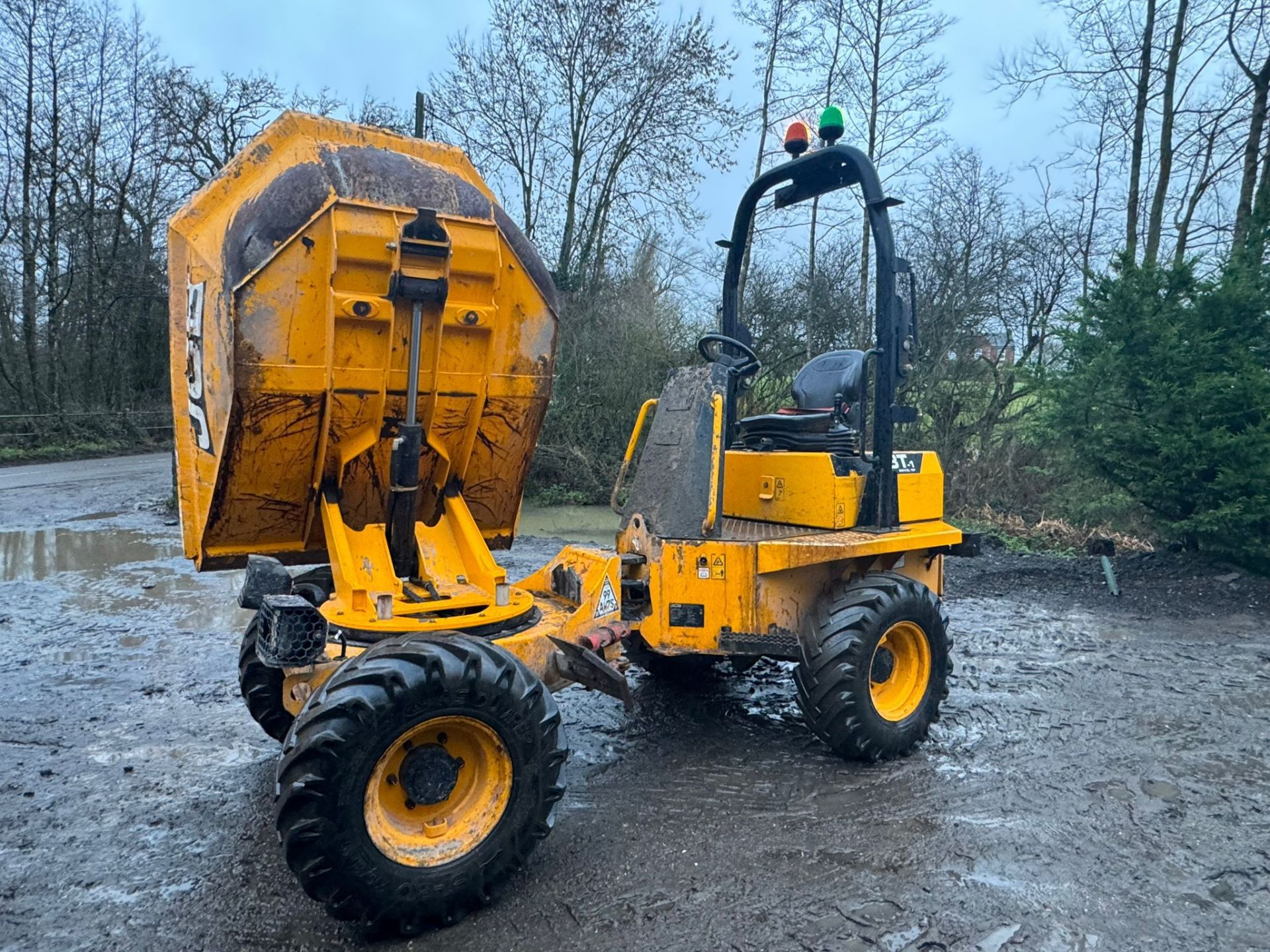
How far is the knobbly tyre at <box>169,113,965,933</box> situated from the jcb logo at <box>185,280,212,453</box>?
0.9 inches

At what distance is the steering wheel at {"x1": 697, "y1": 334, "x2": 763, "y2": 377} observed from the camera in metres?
4.62

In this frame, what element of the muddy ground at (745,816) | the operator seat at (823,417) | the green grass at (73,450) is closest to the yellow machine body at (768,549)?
the operator seat at (823,417)

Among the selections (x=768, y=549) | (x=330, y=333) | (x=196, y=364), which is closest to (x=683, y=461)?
(x=768, y=549)

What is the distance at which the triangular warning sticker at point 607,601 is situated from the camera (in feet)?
13.4

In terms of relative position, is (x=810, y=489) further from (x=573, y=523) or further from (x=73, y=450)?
(x=73, y=450)

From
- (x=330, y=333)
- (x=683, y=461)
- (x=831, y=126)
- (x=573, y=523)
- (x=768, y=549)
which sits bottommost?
(x=573, y=523)

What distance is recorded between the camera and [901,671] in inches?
191

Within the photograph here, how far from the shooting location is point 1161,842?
3662mm

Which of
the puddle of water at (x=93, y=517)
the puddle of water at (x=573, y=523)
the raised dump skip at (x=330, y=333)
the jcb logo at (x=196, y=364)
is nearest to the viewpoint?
the raised dump skip at (x=330, y=333)

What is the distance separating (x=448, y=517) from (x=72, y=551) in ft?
27.1

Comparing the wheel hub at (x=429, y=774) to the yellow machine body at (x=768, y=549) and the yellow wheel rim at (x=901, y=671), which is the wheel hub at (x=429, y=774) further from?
the yellow wheel rim at (x=901, y=671)

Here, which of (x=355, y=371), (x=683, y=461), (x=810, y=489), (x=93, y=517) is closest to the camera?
(x=355, y=371)

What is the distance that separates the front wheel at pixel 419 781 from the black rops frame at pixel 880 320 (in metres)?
2.19

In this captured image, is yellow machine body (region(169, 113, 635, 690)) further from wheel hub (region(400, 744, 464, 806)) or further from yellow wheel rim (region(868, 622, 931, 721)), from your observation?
yellow wheel rim (region(868, 622, 931, 721))
